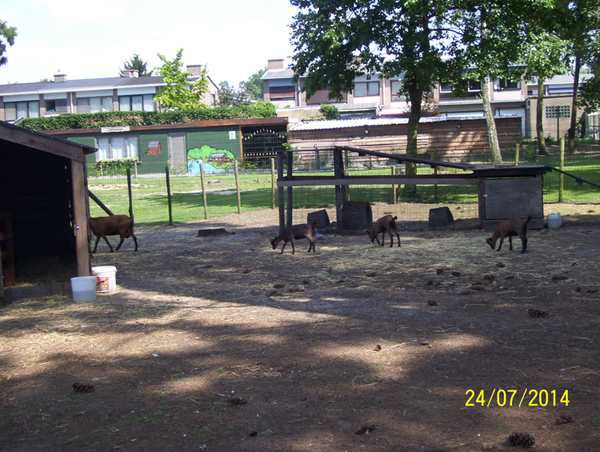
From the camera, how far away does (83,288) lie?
25.5ft

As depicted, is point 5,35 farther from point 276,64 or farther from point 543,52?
point 276,64

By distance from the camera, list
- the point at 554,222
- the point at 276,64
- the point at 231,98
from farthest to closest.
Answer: the point at 231,98, the point at 276,64, the point at 554,222

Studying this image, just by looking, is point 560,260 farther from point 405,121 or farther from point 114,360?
point 405,121

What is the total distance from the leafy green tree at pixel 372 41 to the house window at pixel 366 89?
32.7 metres

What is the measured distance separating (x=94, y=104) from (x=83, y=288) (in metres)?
50.9

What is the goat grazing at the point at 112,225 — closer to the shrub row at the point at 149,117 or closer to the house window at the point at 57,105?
the shrub row at the point at 149,117

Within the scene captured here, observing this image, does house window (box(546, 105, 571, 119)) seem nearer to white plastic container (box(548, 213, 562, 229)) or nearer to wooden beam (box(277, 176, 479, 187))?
white plastic container (box(548, 213, 562, 229))

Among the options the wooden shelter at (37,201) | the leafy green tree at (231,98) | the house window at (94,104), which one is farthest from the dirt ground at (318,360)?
the leafy green tree at (231,98)

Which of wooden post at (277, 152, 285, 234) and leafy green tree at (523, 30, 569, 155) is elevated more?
leafy green tree at (523, 30, 569, 155)

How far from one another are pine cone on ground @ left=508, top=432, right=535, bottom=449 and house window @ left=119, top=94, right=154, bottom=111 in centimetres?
5402

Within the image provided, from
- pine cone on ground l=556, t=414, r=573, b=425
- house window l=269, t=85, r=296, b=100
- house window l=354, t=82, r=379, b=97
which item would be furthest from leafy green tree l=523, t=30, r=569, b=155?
house window l=269, t=85, r=296, b=100

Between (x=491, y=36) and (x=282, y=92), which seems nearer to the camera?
(x=491, y=36)

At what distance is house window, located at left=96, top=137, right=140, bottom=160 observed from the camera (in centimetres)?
4222

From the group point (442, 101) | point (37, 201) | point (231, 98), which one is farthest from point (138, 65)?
point (37, 201)
